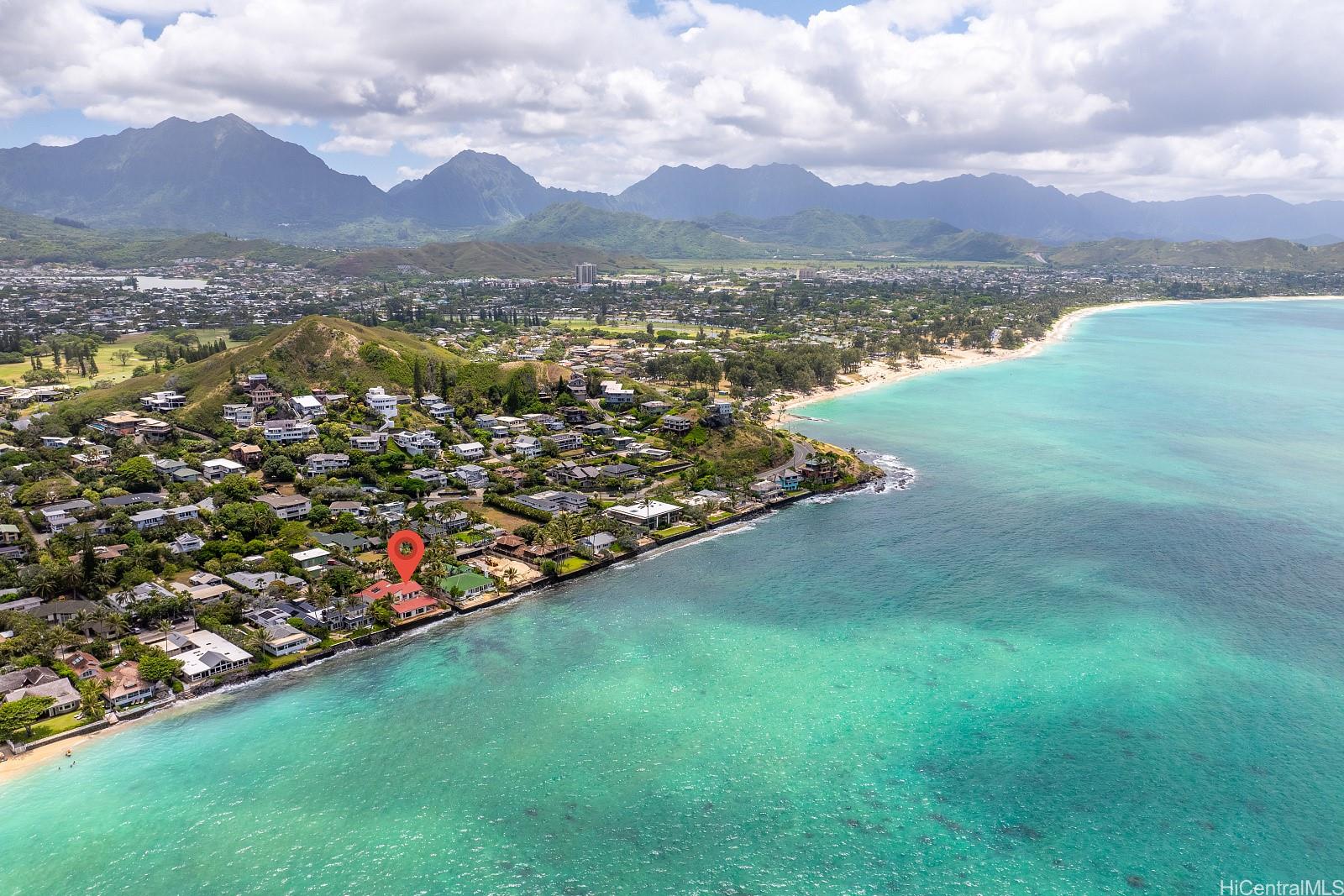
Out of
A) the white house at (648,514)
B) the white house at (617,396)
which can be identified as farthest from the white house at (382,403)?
the white house at (648,514)

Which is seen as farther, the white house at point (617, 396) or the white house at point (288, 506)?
the white house at point (617, 396)

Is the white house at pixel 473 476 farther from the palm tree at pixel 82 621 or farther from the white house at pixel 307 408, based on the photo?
the palm tree at pixel 82 621

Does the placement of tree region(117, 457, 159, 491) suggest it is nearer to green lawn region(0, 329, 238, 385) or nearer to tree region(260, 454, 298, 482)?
tree region(260, 454, 298, 482)

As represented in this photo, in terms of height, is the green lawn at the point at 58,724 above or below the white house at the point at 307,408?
below

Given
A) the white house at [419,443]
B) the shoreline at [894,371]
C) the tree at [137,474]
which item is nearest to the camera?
the tree at [137,474]

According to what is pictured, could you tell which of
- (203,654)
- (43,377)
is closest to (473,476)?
(203,654)

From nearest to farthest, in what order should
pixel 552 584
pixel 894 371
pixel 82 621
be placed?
pixel 82 621 < pixel 552 584 < pixel 894 371

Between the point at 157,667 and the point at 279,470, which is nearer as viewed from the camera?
the point at 157,667

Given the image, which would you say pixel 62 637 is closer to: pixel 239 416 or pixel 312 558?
pixel 312 558
